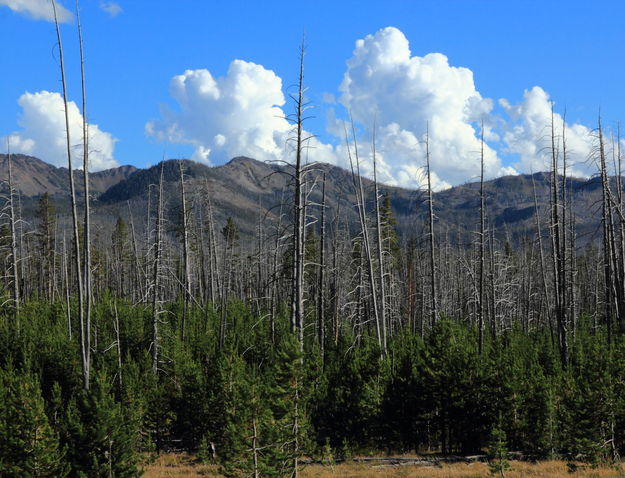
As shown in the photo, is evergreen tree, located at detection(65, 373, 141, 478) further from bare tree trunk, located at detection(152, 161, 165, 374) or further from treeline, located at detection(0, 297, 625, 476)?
bare tree trunk, located at detection(152, 161, 165, 374)

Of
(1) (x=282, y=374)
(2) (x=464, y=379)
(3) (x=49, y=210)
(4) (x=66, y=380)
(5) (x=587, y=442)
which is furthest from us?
(3) (x=49, y=210)

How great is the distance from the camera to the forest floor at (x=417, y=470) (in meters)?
16.9

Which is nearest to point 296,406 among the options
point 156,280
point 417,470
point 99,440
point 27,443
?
point 99,440

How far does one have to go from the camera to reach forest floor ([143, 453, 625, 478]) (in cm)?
1694

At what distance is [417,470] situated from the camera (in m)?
19.0

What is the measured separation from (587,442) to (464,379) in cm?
479

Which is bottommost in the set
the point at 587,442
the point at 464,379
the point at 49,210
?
the point at 587,442

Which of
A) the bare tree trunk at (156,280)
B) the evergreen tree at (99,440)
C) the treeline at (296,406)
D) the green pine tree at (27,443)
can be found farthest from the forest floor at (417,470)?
the green pine tree at (27,443)

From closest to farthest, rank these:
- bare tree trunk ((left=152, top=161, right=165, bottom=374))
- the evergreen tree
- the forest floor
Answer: the evergreen tree < the forest floor < bare tree trunk ((left=152, top=161, right=165, bottom=374))

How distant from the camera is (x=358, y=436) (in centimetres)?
2195

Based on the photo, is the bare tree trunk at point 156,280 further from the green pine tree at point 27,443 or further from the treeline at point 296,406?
the green pine tree at point 27,443

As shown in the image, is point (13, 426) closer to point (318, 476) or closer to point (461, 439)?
point (318, 476)

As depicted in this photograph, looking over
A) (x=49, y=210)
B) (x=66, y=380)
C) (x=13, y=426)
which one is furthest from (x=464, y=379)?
(x=49, y=210)

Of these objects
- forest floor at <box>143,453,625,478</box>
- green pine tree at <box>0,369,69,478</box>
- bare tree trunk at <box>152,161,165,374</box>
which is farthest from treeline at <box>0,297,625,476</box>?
bare tree trunk at <box>152,161,165,374</box>
